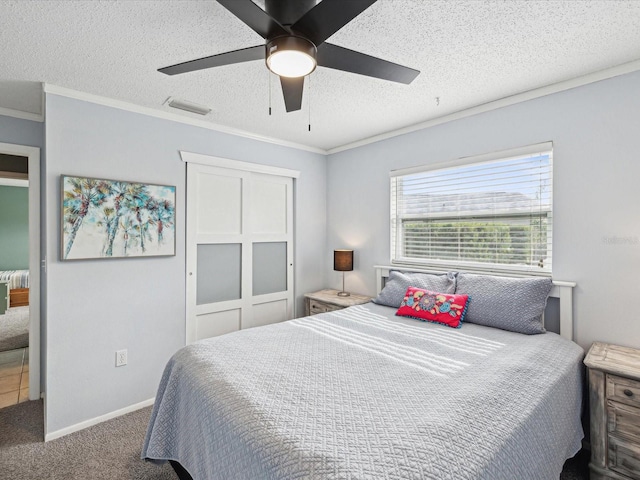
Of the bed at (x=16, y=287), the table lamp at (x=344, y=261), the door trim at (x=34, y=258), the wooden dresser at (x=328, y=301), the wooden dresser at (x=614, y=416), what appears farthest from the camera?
the bed at (x=16, y=287)

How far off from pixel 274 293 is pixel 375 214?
1.47m

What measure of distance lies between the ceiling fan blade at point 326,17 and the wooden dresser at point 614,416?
215cm

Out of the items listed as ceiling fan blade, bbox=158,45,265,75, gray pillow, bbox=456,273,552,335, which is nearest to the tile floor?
ceiling fan blade, bbox=158,45,265,75

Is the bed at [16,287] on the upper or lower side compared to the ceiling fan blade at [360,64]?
lower

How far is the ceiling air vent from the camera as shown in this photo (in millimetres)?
2679

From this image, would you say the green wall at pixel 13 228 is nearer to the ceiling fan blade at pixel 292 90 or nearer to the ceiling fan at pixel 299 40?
the ceiling fan at pixel 299 40

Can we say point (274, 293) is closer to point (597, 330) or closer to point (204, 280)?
point (204, 280)

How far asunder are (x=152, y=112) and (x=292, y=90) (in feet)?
5.66

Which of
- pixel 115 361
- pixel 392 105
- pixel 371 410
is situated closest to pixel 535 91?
pixel 392 105

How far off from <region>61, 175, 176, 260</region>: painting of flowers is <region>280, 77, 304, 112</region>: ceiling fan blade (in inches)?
63.0

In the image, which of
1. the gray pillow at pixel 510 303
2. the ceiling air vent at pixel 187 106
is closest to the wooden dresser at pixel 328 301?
the gray pillow at pixel 510 303

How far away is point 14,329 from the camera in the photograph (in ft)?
15.8

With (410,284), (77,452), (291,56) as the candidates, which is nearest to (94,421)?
(77,452)

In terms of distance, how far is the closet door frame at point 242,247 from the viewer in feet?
10.2
